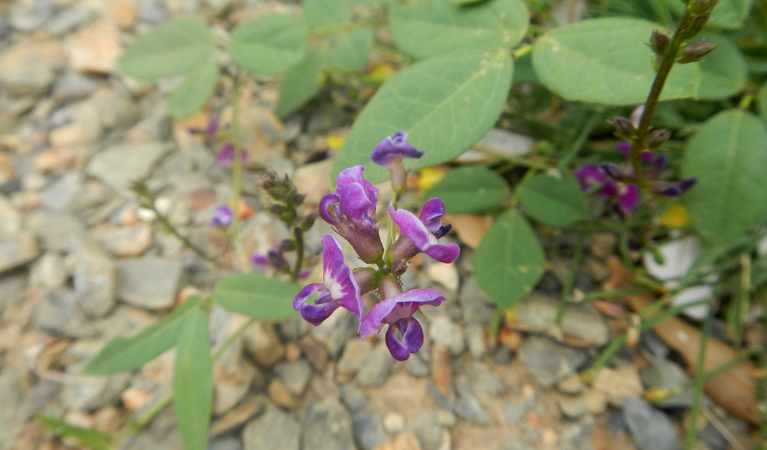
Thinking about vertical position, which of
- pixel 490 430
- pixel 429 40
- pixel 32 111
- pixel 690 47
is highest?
pixel 690 47

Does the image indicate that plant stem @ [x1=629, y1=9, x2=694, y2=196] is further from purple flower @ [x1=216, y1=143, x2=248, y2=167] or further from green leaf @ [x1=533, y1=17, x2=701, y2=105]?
purple flower @ [x1=216, y1=143, x2=248, y2=167]

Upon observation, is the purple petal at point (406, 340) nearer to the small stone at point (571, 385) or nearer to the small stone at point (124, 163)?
the small stone at point (571, 385)

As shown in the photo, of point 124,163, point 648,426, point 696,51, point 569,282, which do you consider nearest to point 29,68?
point 124,163

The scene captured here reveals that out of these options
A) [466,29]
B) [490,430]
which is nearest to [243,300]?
[490,430]

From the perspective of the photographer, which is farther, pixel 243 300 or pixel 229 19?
pixel 229 19

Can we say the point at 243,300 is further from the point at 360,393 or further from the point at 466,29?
the point at 466,29

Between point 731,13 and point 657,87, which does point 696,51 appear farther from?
point 731,13
